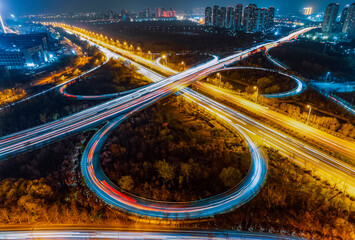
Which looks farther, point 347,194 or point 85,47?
point 85,47

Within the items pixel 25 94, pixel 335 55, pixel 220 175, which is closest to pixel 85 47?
pixel 25 94

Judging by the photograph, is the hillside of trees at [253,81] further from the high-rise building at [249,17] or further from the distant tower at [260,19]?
the high-rise building at [249,17]

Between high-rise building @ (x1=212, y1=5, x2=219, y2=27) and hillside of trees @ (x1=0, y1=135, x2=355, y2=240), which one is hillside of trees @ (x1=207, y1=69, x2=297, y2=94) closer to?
hillside of trees @ (x1=0, y1=135, x2=355, y2=240)

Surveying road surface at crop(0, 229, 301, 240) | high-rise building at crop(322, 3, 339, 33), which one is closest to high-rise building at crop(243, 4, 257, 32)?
high-rise building at crop(322, 3, 339, 33)

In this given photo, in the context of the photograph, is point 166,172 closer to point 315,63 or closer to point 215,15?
point 315,63

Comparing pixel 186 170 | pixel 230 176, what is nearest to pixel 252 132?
pixel 230 176

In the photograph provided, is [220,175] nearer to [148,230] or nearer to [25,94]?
[148,230]
